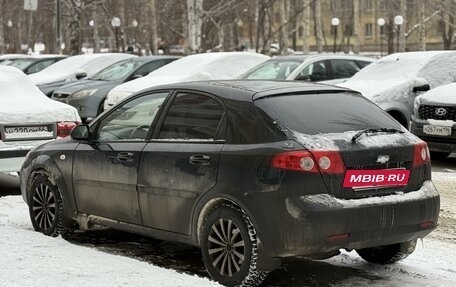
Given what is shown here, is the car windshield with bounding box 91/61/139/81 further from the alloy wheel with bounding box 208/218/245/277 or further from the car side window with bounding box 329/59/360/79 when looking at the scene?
the alloy wheel with bounding box 208/218/245/277

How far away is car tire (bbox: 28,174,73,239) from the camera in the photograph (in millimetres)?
7098

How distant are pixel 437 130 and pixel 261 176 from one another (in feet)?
22.8

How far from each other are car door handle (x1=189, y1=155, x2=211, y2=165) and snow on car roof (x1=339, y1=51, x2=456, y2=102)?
26.0ft

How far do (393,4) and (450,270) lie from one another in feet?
155

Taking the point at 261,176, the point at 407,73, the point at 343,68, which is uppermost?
the point at 343,68

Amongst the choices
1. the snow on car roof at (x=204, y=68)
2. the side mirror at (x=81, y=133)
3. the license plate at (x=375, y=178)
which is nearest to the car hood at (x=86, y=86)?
the snow on car roof at (x=204, y=68)

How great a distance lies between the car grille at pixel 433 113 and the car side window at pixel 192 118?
638cm

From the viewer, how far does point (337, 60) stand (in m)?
15.8

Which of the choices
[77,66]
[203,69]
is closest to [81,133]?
[203,69]

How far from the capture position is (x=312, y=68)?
15.2m

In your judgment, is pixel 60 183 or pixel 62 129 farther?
pixel 62 129

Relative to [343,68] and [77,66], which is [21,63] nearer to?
[77,66]

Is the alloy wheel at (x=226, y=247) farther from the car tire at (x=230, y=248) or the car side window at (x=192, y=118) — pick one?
the car side window at (x=192, y=118)

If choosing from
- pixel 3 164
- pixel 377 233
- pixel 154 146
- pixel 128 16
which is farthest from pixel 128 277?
pixel 128 16
